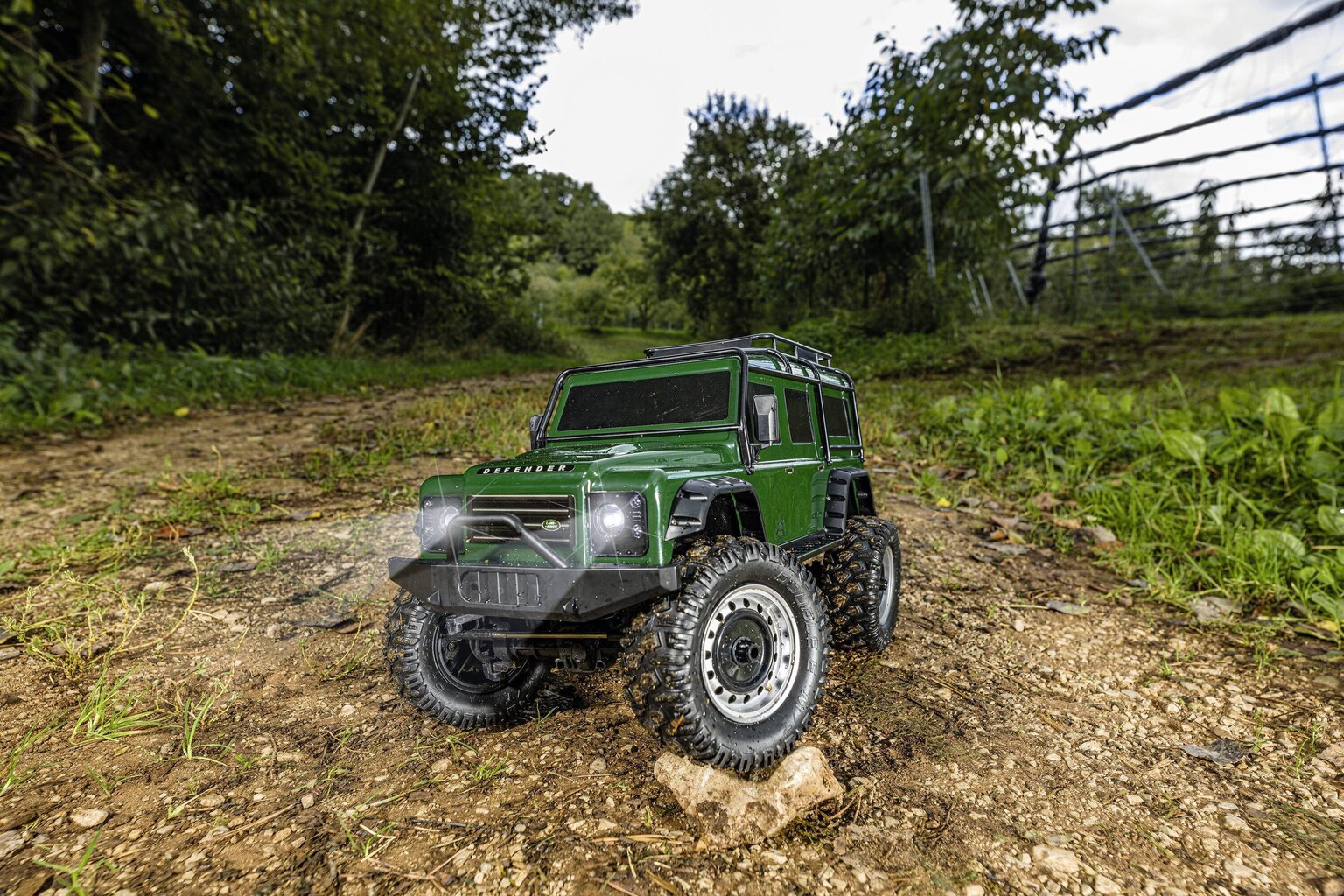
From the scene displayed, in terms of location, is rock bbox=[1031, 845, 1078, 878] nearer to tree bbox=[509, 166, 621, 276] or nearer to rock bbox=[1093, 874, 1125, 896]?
rock bbox=[1093, 874, 1125, 896]

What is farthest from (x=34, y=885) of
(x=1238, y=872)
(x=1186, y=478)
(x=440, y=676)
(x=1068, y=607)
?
(x=1186, y=478)

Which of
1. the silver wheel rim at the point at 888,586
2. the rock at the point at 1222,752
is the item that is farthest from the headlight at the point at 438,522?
the rock at the point at 1222,752

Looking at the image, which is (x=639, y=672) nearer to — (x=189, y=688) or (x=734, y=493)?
(x=734, y=493)

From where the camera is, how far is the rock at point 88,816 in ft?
6.73

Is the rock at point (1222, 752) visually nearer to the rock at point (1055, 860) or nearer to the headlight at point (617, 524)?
the rock at point (1055, 860)

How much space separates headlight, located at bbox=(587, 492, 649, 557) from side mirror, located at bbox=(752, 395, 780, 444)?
847 mm

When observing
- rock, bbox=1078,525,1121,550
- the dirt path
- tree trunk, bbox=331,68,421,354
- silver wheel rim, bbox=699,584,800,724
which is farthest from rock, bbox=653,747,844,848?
tree trunk, bbox=331,68,421,354

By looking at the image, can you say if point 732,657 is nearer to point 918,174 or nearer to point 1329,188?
point 918,174

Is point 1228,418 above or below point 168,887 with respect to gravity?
above

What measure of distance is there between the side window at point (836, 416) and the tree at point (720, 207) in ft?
76.5

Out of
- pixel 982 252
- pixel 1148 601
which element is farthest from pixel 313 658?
pixel 982 252

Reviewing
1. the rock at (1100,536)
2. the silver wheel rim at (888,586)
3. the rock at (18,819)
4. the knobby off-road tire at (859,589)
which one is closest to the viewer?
the rock at (18,819)

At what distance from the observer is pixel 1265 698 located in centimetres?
312

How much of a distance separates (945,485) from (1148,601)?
7.68 feet
